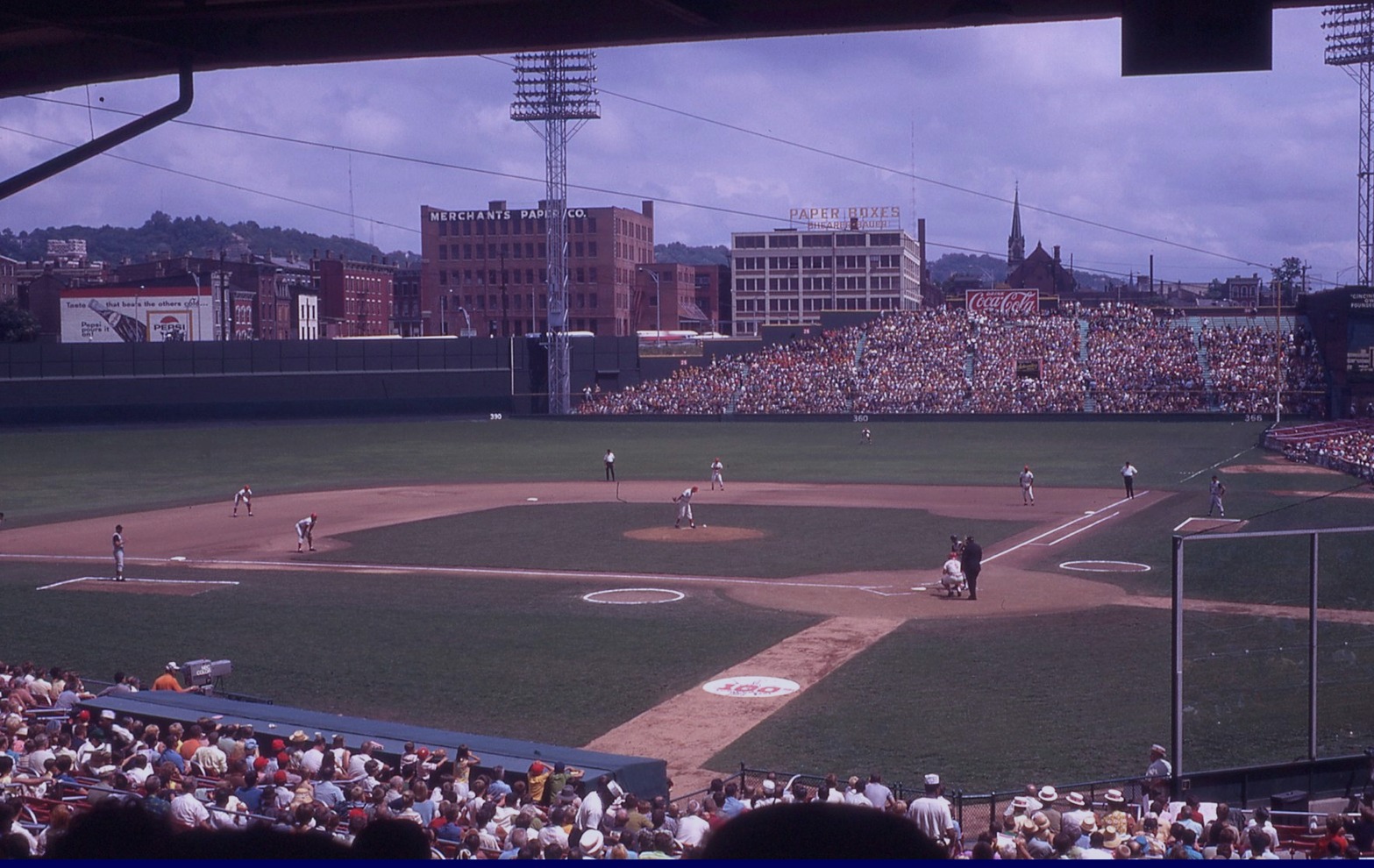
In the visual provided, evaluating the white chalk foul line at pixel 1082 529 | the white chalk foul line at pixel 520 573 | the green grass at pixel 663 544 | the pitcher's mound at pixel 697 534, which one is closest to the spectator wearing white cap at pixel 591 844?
the white chalk foul line at pixel 520 573

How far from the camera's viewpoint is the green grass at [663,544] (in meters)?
30.1

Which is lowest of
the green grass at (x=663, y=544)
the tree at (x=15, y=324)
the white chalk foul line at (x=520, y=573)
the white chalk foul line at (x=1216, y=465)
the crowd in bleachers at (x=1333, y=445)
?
the white chalk foul line at (x=520, y=573)

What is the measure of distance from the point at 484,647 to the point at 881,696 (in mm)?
7177

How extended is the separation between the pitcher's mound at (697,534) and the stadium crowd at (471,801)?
65.5ft

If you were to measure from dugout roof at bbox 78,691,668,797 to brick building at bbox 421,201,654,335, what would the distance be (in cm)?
10558

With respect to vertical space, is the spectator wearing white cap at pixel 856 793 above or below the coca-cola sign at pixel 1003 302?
below

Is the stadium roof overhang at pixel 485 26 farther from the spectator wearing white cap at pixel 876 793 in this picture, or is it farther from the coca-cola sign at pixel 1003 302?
the coca-cola sign at pixel 1003 302

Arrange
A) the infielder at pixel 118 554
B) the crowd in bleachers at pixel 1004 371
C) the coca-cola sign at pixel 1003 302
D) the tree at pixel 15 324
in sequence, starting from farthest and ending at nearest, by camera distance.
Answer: the coca-cola sign at pixel 1003 302 → the tree at pixel 15 324 → the crowd in bleachers at pixel 1004 371 → the infielder at pixel 118 554

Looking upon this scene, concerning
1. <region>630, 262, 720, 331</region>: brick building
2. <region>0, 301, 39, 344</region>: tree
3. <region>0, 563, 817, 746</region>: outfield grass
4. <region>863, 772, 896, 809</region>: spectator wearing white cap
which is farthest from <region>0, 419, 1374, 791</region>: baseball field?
<region>630, 262, 720, 331</region>: brick building

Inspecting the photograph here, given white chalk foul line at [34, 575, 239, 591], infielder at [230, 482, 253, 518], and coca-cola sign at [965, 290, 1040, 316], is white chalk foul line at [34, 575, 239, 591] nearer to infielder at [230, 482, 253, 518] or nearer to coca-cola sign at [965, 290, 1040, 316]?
infielder at [230, 482, 253, 518]

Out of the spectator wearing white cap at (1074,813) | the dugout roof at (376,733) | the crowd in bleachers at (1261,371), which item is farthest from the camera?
the crowd in bleachers at (1261,371)

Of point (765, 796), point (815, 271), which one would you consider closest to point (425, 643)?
point (765, 796)

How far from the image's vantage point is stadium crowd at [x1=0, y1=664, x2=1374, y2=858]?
9.25m

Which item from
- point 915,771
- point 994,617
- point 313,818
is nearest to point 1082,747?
point 915,771
